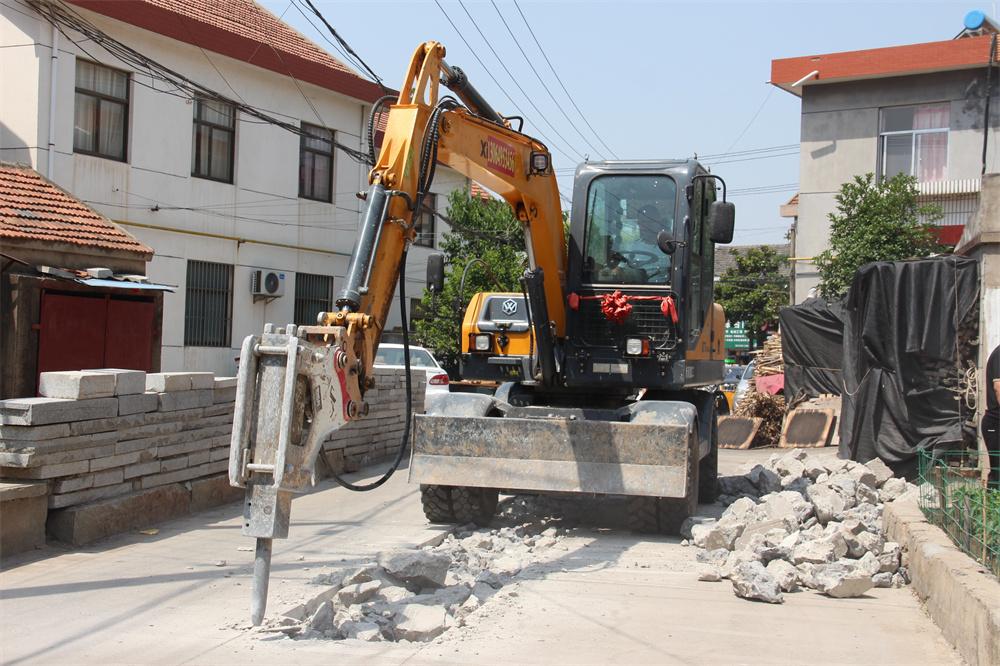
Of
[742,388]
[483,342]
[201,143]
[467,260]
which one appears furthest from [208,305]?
[742,388]

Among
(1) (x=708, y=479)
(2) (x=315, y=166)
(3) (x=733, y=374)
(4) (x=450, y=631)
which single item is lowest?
(4) (x=450, y=631)

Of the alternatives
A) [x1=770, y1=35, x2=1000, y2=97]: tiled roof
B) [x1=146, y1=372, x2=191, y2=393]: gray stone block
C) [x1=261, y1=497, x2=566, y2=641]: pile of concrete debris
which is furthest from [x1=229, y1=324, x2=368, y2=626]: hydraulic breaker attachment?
[x1=770, y1=35, x2=1000, y2=97]: tiled roof

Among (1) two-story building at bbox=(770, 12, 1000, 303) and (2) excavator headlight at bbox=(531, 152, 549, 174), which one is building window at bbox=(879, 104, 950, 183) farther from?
(2) excavator headlight at bbox=(531, 152, 549, 174)

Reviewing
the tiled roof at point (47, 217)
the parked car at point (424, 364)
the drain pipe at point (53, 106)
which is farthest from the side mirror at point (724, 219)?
the drain pipe at point (53, 106)

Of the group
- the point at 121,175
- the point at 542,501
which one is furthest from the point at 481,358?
the point at 121,175

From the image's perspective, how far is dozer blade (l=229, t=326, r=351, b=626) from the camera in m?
4.65

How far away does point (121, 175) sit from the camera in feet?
53.5

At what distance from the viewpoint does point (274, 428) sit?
473cm

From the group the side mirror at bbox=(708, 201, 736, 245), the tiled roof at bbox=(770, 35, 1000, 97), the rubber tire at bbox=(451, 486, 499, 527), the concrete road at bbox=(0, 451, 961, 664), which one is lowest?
the concrete road at bbox=(0, 451, 961, 664)

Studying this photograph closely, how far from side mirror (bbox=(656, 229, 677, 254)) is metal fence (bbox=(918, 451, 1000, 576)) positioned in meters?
3.01

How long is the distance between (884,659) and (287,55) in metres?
17.5

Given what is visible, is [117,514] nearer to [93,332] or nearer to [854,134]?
[93,332]

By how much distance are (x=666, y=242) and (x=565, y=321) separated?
4.01 ft

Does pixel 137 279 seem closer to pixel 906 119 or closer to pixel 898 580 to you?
pixel 898 580
